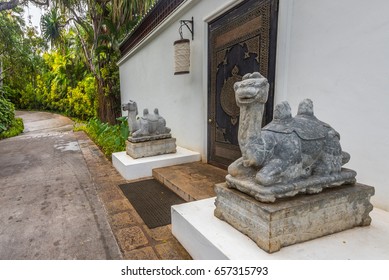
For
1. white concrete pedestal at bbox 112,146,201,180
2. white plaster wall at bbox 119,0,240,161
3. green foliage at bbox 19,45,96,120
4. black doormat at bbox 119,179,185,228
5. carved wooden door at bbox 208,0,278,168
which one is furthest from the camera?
green foliage at bbox 19,45,96,120

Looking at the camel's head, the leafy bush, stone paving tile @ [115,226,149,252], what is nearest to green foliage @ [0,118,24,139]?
the leafy bush

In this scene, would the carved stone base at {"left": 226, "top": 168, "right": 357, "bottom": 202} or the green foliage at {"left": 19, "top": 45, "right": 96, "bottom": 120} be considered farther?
the green foliage at {"left": 19, "top": 45, "right": 96, "bottom": 120}

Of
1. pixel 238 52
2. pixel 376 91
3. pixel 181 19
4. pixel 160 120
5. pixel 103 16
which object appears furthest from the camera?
pixel 103 16

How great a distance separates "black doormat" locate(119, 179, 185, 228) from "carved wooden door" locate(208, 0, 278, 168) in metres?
0.91

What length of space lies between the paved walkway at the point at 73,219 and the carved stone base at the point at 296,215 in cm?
59

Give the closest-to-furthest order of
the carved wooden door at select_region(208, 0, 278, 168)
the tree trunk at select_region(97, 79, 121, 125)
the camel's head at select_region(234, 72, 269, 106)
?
the camel's head at select_region(234, 72, 269, 106)
the carved wooden door at select_region(208, 0, 278, 168)
the tree trunk at select_region(97, 79, 121, 125)

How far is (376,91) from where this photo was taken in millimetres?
1583

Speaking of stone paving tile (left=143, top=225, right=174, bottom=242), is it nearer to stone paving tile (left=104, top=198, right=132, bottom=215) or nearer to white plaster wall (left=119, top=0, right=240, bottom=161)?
stone paving tile (left=104, top=198, right=132, bottom=215)

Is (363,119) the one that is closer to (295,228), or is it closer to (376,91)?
(376,91)

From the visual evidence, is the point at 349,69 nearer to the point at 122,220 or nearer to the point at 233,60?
the point at 233,60

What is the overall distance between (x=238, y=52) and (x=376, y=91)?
5.05ft

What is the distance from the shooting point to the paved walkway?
5.58 ft

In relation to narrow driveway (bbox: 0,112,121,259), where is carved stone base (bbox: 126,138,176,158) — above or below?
above

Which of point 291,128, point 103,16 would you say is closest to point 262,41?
Answer: point 291,128
